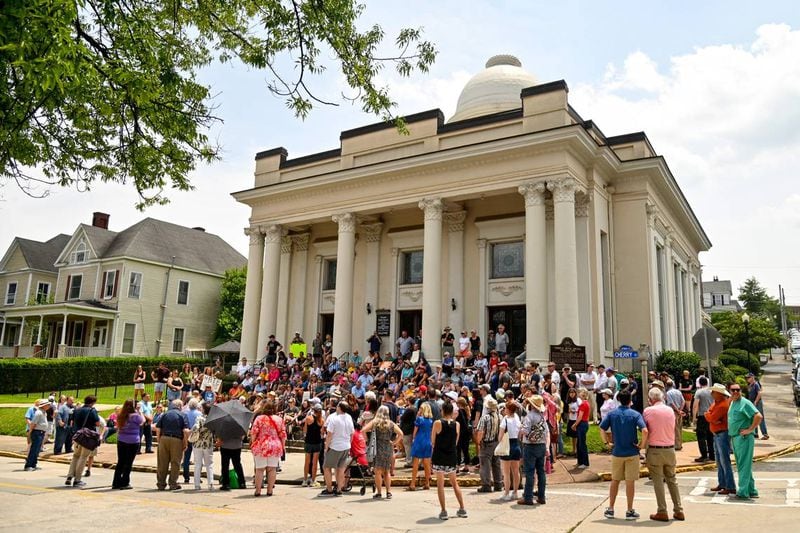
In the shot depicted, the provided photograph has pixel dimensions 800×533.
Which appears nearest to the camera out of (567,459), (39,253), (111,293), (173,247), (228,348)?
(567,459)

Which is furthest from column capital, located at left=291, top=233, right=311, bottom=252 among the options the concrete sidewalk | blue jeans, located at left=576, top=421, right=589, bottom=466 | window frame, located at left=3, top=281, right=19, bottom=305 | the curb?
window frame, located at left=3, top=281, right=19, bottom=305

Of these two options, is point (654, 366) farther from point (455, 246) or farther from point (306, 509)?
point (306, 509)

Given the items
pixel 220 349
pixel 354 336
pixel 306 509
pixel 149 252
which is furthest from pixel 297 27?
pixel 149 252

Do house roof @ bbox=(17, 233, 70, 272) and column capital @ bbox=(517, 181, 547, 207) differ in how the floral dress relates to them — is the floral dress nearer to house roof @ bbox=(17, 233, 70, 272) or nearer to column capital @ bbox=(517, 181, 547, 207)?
column capital @ bbox=(517, 181, 547, 207)

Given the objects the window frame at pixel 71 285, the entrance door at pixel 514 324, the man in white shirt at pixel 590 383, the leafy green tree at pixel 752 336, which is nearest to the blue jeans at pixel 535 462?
the man in white shirt at pixel 590 383

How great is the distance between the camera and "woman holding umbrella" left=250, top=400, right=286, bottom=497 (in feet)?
36.3

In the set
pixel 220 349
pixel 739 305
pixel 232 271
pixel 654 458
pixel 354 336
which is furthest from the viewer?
pixel 739 305

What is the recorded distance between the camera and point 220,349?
41.5 meters

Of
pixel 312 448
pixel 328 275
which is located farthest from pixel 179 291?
pixel 312 448

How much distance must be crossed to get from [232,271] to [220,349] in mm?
8377

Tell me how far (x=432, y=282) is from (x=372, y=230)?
6.49 metres

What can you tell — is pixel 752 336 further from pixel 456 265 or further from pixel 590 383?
pixel 590 383

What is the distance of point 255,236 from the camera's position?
104ft

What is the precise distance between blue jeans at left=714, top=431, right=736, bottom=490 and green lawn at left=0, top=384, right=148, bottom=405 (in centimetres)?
2494
